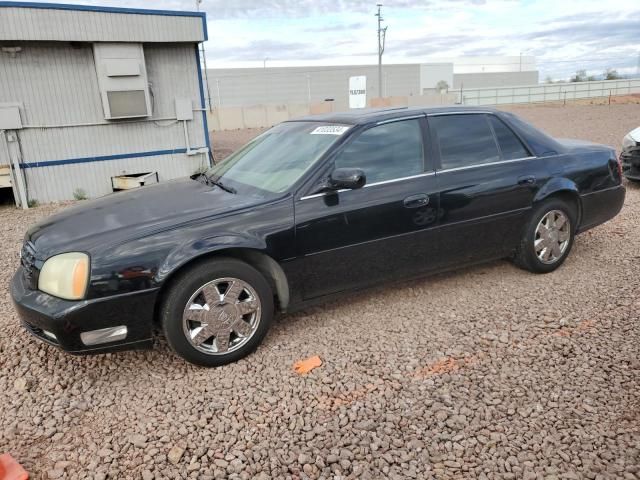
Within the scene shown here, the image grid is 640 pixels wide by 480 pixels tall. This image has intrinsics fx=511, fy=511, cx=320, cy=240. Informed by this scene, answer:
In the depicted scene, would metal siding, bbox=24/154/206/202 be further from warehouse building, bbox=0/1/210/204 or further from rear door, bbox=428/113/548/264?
rear door, bbox=428/113/548/264

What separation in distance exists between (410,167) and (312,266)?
1128 millimetres

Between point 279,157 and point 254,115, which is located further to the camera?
point 254,115

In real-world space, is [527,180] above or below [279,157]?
below

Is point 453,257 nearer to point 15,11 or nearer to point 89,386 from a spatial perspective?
point 89,386

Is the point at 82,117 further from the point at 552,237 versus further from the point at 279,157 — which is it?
the point at 552,237

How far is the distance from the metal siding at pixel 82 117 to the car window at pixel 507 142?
7714mm

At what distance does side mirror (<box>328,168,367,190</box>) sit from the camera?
3.47 m

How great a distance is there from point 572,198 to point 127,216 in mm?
3871

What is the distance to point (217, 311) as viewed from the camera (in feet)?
10.7

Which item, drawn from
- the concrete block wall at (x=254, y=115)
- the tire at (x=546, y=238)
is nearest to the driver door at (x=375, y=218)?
the tire at (x=546, y=238)

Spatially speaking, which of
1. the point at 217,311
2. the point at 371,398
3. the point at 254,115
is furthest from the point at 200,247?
the point at 254,115

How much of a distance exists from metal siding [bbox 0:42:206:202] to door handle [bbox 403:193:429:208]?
7.93 m

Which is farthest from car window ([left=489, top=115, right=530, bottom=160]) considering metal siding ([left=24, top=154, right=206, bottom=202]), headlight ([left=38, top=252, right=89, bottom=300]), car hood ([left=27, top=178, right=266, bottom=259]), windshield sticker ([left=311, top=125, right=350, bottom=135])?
metal siding ([left=24, top=154, right=206, bottom=202])

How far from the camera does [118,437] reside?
2.76m
